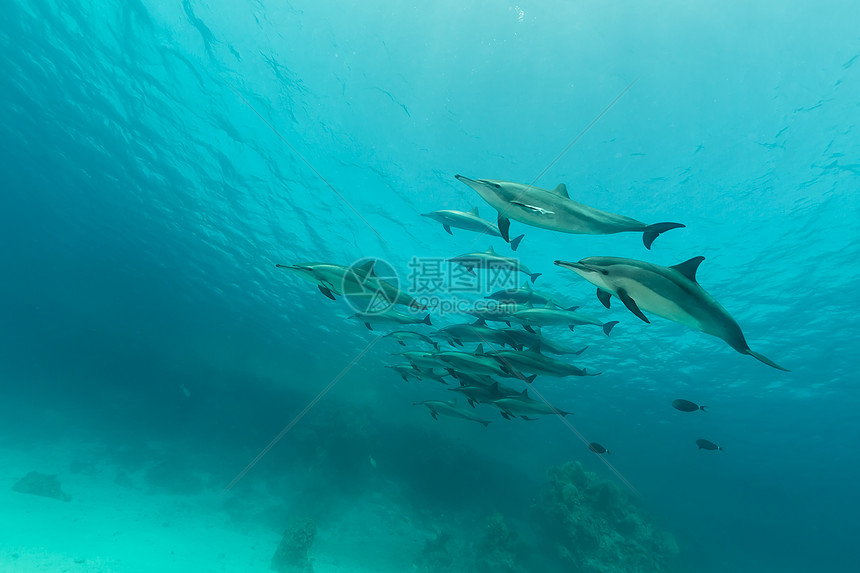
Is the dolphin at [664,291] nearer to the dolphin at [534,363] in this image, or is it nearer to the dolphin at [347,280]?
the dolphin at [347,280]

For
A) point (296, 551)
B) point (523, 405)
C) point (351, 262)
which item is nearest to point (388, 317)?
point (523, 405)

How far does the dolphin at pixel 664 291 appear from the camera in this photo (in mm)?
2330

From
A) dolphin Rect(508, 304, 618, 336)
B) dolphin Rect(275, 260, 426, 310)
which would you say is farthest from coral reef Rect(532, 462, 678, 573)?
dolphin Rect(275, 260, 426, 310)

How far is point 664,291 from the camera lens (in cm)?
243

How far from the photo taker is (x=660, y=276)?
2.42 meters

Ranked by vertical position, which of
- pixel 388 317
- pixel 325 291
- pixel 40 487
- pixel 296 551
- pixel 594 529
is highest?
pixel 388 317

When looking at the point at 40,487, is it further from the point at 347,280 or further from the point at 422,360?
the point at 347,280

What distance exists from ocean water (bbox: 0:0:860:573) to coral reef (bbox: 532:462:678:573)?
161mm

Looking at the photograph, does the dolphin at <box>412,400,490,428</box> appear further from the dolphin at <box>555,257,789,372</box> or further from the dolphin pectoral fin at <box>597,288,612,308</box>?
the dolphin at <box>555,257,789,372</box>

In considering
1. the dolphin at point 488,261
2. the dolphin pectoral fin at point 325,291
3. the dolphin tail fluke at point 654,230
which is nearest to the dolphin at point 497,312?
the dolphin at point 488,261

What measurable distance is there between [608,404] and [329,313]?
83.6 feet

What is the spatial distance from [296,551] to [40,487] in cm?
1654

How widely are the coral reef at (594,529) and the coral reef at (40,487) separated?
27171 millimetres

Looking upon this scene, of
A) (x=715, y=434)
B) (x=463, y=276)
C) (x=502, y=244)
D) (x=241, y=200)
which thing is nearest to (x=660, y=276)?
(x=502, y=244)
